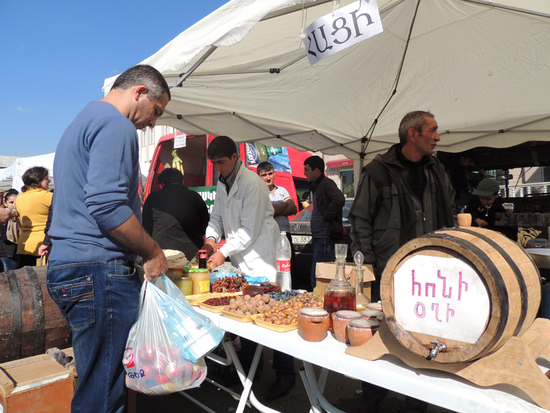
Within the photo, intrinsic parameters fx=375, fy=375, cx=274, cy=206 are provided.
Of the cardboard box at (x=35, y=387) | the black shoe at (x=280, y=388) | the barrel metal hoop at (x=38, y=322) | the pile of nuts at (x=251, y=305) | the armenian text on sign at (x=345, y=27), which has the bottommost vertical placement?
the black shoe at (x=280, y=388)

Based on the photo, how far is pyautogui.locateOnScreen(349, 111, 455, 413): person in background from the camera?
8.01 ft

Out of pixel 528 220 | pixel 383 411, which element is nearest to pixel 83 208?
pixel 383 411

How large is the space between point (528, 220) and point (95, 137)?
3.06m

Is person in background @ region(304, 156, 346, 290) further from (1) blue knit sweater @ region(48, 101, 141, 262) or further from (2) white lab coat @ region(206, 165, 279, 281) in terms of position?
(1) blue knit sweater @ region(48, 101, 141, 262)

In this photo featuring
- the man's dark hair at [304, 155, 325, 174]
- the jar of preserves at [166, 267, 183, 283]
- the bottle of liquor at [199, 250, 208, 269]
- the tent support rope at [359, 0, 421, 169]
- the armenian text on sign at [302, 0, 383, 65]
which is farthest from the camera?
the man's dark hair at [304, 155, 325, 174]

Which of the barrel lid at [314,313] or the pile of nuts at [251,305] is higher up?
the barrel lid at [314,313]

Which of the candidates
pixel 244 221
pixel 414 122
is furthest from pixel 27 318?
pixel 414 122

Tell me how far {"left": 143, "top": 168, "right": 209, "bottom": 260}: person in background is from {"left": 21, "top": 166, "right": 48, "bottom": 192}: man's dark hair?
2208 millimetres

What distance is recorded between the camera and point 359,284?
1796 mm

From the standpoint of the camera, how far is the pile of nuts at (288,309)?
5.51 feet

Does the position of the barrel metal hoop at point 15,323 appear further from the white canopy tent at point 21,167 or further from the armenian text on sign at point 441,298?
the white canopy tent at point 21,167

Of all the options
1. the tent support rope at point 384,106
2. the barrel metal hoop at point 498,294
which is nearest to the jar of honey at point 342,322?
the barrel metal hoop at point 498,294

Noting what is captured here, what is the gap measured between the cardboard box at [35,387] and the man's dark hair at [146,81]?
5.11 ft

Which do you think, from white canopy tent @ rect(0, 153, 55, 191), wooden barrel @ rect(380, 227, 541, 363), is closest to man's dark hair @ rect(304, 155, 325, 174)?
wooden barrel @ rect(380, 227, 541, 363)
